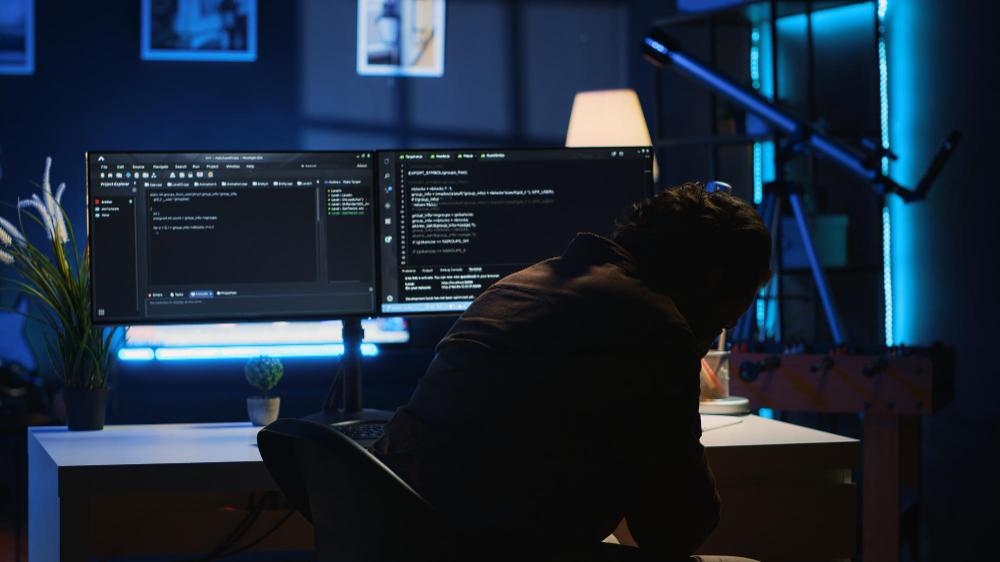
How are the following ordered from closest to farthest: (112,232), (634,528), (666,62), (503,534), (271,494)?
(503,534)
(634,528)
(112,232)
(271,494)
(666,62)

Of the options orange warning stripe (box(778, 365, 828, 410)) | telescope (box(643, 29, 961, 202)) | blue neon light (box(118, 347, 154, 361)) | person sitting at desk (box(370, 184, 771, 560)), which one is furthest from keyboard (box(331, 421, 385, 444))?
telescope (box(643, 29, 961, 202))

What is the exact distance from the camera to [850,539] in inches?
57.0

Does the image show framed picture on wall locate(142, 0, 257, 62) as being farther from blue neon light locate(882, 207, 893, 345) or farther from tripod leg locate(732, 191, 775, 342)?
blue neon light locate(882, 207, 893, 345)

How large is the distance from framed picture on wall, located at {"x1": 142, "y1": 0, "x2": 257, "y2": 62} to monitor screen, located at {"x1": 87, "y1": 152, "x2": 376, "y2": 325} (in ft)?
8.00

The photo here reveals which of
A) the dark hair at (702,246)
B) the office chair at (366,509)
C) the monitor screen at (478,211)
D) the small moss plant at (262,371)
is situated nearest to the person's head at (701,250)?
the dark hair at (702,246)

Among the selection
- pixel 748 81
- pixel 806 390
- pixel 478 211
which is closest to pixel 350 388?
pixel 478 211

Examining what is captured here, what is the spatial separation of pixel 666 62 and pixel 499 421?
2873 mm

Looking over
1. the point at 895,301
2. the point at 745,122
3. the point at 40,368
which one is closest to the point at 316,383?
the point at 40,368

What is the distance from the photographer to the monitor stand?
1.67 metres

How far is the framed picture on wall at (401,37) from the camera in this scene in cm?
402

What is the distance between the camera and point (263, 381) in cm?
169

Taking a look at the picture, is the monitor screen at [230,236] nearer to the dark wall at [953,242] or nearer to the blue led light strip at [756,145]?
the dark wall at [953,242]

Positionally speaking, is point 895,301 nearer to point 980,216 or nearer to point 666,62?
point 980,216

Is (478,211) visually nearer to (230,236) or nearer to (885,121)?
(230,236)
